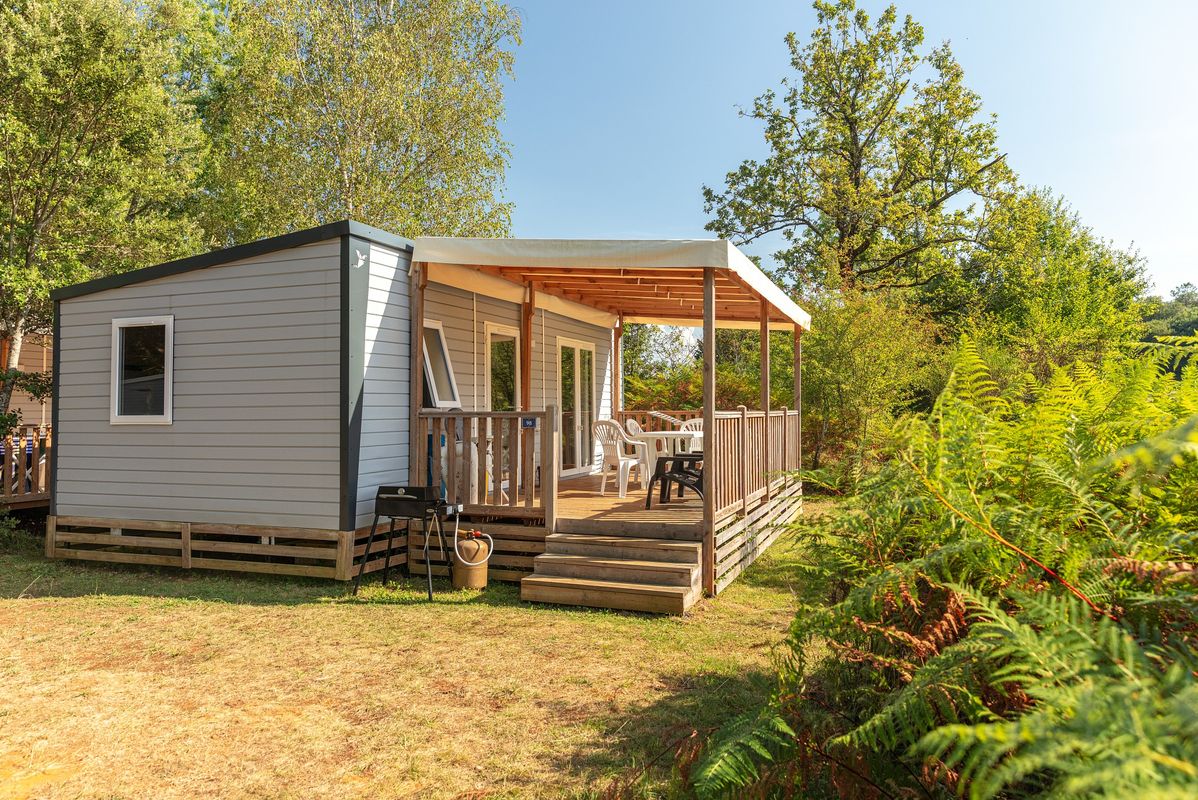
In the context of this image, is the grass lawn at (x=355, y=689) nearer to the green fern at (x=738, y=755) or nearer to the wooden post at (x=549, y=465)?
the green fern at (x=738, y=755)

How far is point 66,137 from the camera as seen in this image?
12.8 m

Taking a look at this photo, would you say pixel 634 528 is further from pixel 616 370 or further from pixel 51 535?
pixel 616 370

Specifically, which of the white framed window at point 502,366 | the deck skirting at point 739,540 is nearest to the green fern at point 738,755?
the deck skirting at point 739,540

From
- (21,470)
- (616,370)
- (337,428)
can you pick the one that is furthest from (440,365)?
(21,470)

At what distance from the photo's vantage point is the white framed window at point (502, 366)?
10039 mm

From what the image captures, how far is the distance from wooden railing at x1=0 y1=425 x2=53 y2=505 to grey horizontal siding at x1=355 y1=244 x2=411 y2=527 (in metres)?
5.15

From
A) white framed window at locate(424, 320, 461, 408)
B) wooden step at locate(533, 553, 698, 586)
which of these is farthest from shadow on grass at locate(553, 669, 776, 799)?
white framed window at locate(424, 320, 461, 408)

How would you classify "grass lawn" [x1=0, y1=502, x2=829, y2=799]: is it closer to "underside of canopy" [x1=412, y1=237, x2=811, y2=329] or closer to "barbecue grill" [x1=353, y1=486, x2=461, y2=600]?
"barbecue grill" [x1=353, y1=486, x2=461, y2=600]

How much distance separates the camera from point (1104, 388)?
4.73ft

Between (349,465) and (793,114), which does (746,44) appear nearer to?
(793,114)

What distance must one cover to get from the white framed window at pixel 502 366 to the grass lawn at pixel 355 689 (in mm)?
3554

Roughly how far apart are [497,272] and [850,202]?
16.2 m

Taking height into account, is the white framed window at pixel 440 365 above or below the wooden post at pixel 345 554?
above

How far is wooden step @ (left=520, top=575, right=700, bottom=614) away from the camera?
605 centimetres
